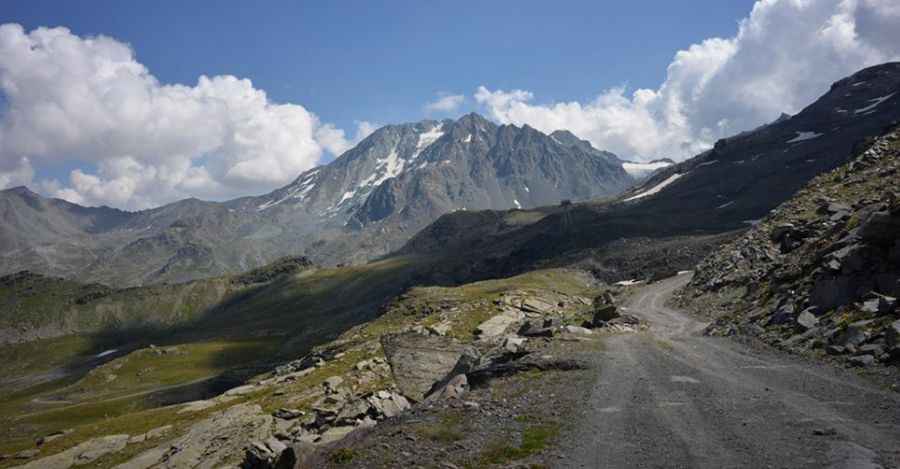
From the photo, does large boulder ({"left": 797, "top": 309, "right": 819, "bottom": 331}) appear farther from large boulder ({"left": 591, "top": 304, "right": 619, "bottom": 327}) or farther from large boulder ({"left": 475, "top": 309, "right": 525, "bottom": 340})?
large boulder ({"left": 475, "top": 309, "right": 525, "bottom": 340})

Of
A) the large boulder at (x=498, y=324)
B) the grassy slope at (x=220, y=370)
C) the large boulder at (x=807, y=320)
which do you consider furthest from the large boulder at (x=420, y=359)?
the large boulder at (x=807, y=320)

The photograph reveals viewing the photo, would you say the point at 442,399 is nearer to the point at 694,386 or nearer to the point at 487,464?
the point at 487,464

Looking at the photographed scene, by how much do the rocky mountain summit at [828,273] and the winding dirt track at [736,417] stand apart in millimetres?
2357

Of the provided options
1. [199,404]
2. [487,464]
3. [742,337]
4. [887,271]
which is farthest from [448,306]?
[487,464]

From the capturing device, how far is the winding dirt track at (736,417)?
42.7 ft

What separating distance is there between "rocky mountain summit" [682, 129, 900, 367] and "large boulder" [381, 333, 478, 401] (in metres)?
17.6

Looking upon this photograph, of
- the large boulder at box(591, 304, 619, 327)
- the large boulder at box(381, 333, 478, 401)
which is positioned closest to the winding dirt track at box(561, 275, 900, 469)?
the large boulder at box(381, 333, 478, 401)

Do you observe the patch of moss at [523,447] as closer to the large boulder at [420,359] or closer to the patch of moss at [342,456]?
the patch of moss at [342,456]

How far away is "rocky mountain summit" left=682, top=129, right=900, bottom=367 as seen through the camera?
72.2ft

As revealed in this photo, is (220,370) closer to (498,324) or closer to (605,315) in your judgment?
(498,324)

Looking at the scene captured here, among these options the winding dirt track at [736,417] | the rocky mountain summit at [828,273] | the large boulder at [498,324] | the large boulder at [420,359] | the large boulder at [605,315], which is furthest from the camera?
the large boulder at [498,324]

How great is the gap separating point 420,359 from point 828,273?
29.8m

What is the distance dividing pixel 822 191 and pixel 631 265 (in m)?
93.3

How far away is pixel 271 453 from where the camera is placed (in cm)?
2419
